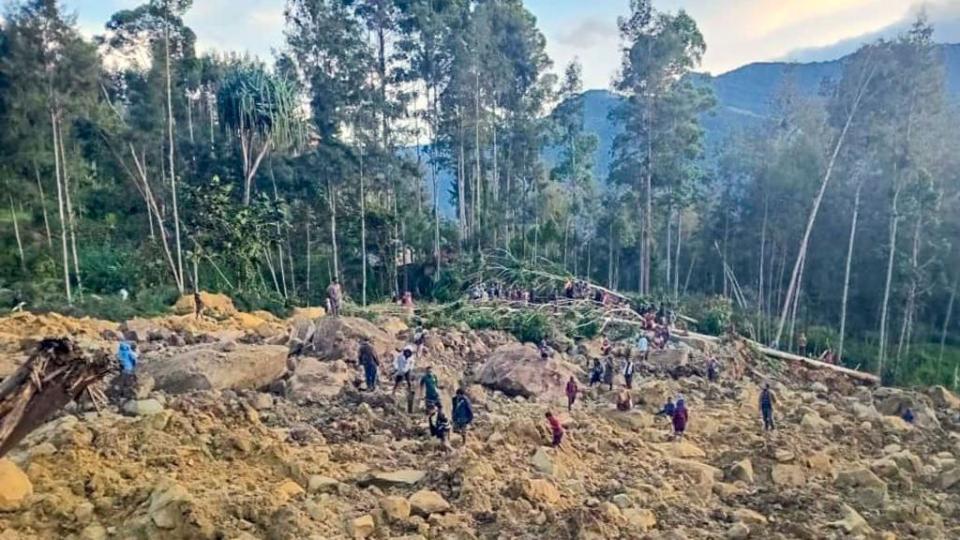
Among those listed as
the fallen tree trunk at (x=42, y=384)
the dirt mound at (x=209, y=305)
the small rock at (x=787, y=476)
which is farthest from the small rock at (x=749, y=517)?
the dirt mound at (x=209, y=305)

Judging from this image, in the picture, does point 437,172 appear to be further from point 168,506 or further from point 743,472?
point 168,506

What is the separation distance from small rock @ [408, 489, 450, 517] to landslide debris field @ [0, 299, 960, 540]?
2 cm

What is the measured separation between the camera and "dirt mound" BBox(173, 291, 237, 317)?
20.4 metres

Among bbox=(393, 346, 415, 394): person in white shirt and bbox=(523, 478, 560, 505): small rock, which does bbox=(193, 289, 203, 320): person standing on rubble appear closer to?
bbox=(393, 346, 415, 394): person in white shirt

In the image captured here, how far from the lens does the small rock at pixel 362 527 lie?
7.94m

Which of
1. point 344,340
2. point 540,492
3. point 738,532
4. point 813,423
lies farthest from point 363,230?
point 738,532

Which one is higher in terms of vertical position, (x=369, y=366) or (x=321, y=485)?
(x=369, y=366)

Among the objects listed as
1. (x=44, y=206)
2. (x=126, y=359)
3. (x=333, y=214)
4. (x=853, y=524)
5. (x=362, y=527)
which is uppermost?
(x=44, y=206)

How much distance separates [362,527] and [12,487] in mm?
3444

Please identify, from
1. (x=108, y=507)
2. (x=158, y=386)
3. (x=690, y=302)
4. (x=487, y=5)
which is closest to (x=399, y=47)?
(x=487, y=5)

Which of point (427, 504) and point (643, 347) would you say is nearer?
point (427, 504)

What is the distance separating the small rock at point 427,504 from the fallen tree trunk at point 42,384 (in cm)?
377

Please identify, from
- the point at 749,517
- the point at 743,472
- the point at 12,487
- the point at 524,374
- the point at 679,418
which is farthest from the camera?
the point at 524,374

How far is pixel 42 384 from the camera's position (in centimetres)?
602
